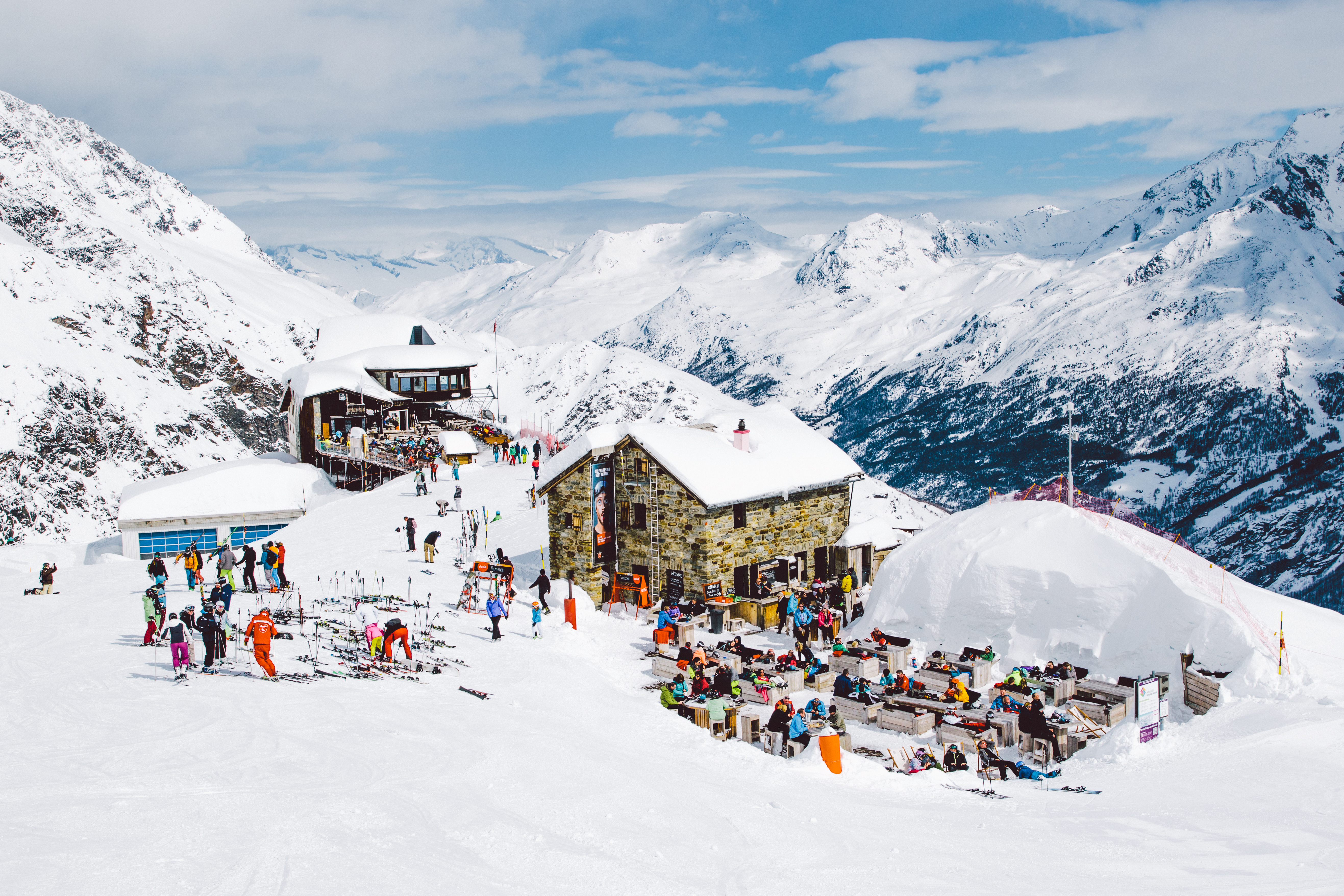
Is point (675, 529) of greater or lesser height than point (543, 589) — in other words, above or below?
above

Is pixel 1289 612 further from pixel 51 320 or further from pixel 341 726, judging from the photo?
pixel 51 320

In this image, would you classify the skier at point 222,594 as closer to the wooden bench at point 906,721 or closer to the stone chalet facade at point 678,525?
the stone chalet facade at point 678,525

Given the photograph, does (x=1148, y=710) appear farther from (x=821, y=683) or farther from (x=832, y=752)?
(x=821, y=683)

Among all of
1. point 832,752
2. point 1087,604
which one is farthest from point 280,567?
point 1087,604

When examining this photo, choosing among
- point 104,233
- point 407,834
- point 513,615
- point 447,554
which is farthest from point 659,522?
point 104,233

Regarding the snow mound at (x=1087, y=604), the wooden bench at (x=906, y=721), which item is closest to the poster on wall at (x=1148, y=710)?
the snow mound at (x=1087, y=604)

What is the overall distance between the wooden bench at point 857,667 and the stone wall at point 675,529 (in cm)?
601

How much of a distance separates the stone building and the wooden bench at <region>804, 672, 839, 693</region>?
631 centimetres

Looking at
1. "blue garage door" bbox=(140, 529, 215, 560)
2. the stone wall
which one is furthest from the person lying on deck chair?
"blue garage door" bbox=(140, 529, 215, 560)

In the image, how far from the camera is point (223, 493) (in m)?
48.1

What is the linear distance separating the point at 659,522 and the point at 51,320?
98.5m

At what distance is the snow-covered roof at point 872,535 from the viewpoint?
32844 millimetres

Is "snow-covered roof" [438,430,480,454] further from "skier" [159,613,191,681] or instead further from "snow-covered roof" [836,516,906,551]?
"skier" [159,613,191,681]

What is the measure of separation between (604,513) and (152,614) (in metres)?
13.2
